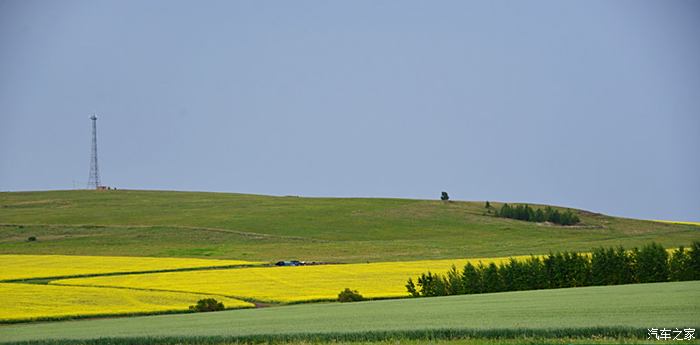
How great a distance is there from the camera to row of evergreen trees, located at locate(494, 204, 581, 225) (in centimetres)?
10900

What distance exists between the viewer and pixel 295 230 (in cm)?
9975

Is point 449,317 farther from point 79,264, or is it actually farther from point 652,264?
point 79,264

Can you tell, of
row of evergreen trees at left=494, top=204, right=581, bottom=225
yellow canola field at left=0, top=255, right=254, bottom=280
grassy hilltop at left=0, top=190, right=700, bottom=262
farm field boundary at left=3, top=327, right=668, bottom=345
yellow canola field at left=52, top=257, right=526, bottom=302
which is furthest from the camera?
row of evergreen trees at left=494, top=204, right=581, bottom=225

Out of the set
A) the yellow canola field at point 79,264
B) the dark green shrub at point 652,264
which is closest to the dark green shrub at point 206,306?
the yellow canola field at point 79,264

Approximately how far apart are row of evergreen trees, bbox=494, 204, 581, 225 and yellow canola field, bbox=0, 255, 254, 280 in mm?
47656

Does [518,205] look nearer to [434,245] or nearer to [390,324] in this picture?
[434,245]

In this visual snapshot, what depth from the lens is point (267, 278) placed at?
57.6 m

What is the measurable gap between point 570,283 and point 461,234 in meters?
49.3

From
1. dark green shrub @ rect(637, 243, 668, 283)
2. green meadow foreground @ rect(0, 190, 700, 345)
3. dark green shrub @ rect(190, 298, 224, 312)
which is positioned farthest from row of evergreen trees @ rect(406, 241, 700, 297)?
dark green shrub @ rect(190, 298, 224, 312)

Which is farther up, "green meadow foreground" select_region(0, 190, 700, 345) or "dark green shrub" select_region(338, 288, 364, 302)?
"green meadow foreground" select_region(0, 190, 700, 345)

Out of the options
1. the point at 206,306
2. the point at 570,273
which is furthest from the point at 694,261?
the point at 206,306

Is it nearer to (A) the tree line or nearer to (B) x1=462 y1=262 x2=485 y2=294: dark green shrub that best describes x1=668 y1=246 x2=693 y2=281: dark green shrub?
(B) x1=462 y1=262 x2=485 y2=294: dark green shrub

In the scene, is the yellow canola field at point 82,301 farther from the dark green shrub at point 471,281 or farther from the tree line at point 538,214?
the tree line at point 538,214

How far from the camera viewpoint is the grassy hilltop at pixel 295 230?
83.9 m
